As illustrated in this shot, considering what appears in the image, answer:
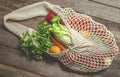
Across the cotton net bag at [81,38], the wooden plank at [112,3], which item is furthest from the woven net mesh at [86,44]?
the wooden plank at [112,3]

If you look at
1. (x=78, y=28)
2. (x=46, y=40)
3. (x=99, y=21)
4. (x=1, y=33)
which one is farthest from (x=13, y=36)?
(x=99, y=21)

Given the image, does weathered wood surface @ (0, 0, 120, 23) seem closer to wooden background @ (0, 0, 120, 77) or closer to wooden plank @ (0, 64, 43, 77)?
wooden background @ (0, 0, 120, 77)

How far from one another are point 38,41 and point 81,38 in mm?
210

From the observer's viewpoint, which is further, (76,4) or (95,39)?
(76,4)

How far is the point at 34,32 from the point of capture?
1.30 metres

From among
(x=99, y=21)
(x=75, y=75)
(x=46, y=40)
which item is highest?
(x=99, y=21)

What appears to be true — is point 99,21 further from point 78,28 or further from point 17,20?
point 17,20

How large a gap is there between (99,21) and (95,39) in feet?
0.50

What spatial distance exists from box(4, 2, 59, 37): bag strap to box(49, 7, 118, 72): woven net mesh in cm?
9

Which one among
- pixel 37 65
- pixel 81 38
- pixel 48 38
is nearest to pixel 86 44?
pixel 81 38

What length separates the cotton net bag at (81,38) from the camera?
4.08 ft

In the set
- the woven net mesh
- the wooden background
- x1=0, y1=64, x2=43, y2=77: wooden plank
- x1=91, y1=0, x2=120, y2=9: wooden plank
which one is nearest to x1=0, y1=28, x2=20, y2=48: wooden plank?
the wooden background

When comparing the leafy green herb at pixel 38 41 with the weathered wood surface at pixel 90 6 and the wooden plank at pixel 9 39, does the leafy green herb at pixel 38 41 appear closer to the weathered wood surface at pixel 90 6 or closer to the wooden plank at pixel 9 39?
the wooden plank at pixel 9 39

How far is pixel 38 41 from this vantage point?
127 cm
